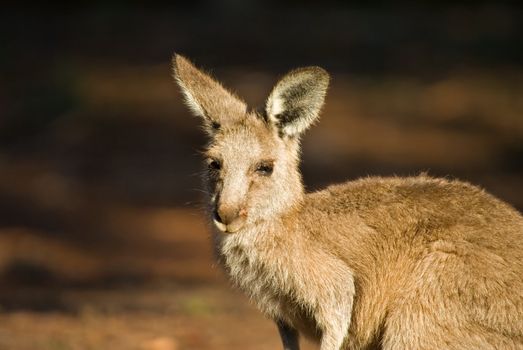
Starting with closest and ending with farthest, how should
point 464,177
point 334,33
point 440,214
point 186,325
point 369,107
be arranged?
1. point 440,214
2. point 186,325
3. point 464,177
4. point 369,107
5. point 334,33

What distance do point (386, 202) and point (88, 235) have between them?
23.6ft

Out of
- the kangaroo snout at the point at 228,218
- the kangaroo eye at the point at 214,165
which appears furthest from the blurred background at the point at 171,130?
the kangaroo snout at the point at 228,218

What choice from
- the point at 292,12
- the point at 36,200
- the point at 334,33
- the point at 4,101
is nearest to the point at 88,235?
the point at 36,200

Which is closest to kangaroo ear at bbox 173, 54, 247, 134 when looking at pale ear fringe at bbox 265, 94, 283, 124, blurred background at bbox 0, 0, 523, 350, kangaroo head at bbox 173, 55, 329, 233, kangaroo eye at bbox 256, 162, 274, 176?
kangaroo head at bbox 173, 55, 329, 233

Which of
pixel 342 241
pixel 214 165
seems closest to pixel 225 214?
pixel 214 165

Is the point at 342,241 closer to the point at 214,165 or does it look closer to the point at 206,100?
the point at 214,165

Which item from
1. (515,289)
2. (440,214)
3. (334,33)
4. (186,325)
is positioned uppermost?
(334,33)

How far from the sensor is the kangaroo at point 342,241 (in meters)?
5.71

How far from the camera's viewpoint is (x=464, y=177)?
13.9 m

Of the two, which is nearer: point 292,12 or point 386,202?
point 386,202

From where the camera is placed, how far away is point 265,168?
6.11 metres

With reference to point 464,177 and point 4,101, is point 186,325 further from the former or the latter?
point 4,101

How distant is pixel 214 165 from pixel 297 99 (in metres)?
0.65

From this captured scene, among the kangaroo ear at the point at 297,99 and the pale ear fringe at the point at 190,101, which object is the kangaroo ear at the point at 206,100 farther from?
the kangaroo ear at the point at 297,99
